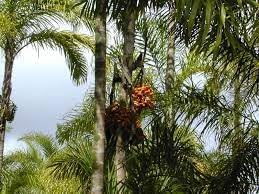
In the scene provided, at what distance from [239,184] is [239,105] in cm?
93

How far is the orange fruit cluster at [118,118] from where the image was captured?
5.92 meters

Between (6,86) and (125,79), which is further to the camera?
(6,86)

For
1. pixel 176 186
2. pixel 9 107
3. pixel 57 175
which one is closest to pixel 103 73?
pixel 176 186

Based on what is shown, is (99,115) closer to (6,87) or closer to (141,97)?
(141,97)

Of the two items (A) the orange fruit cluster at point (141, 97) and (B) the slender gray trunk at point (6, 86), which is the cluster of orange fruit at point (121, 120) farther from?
(B) the slender gray trunk at point (6, 86)

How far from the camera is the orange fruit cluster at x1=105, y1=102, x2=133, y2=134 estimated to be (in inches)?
233

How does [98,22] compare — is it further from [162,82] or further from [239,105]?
[162,82]

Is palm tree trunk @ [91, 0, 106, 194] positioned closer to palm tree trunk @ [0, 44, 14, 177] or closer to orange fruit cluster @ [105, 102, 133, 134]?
orange fruit cluster @ [105, 102, 133, 134]

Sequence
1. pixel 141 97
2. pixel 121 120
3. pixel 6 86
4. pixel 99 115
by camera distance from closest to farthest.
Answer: pixel 99 115, pixel 121 120, pixel 141 97, pixel 6 86

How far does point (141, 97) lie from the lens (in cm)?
648

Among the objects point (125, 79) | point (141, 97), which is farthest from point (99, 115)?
point (141, 97)

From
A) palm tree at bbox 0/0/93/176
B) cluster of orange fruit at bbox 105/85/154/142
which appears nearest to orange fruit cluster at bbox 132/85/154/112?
cluster of orange fruit at bbox 105/85/154/142

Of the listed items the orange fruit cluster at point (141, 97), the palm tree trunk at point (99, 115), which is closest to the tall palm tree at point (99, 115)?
the palm tree trunk at point (99, 115)

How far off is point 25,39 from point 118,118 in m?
5.01
